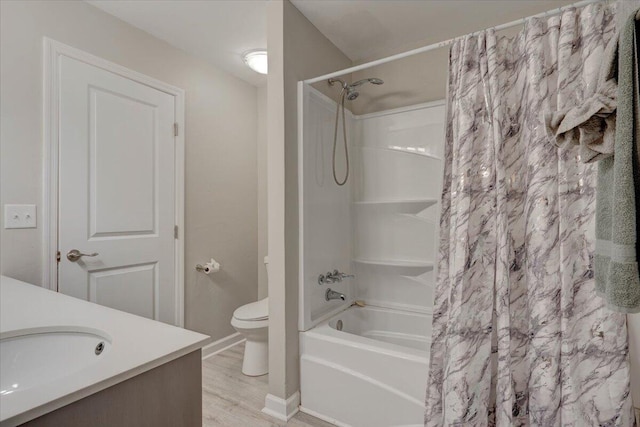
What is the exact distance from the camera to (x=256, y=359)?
2.30 metres

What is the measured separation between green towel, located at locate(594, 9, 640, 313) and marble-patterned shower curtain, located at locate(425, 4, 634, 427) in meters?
0.59

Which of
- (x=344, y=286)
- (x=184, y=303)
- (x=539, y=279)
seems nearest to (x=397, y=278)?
(x=344, y=286)

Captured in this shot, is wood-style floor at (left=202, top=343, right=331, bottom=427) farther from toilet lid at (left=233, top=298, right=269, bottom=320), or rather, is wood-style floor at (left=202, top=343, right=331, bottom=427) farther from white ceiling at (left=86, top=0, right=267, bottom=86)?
white ceiling at (left=86, top=0, right=267, bottom=86)

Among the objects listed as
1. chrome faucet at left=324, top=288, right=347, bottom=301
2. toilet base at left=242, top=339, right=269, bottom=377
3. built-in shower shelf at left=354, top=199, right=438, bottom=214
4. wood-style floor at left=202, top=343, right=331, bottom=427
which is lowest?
wood-style floor at left=202, top=343, right=331, bottom=427

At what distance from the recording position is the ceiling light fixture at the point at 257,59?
8.05ft

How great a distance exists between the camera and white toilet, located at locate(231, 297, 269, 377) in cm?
223

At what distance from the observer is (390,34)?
90.1 inches

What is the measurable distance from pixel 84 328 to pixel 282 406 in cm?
122

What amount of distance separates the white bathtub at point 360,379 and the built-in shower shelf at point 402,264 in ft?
1.85

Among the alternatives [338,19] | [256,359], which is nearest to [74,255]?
[256,359]

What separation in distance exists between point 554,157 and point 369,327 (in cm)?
165

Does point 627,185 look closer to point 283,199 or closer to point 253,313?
point 283,199

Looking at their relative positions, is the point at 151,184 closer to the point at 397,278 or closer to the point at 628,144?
the point at 397,278


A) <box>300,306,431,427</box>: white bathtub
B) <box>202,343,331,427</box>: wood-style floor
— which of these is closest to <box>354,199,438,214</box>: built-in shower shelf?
<box>300,306,431,427</box>: white bathtub
